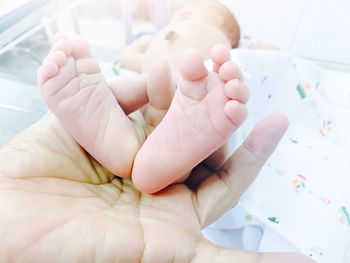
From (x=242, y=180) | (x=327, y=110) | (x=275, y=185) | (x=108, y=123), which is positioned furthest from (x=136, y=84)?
(x=327, y=110)

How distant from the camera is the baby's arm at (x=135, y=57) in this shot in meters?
0.91

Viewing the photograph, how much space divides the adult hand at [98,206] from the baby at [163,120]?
3 centimetres

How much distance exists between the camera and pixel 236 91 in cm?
42

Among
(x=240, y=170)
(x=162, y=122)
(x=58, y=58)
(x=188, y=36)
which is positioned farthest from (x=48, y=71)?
(x=188, y=36)

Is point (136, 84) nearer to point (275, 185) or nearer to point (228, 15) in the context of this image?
point (275, 185)

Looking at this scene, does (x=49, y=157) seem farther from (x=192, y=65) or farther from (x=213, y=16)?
(x=213, y=16)

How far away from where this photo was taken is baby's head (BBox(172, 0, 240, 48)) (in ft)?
3.06

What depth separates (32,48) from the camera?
66 cm

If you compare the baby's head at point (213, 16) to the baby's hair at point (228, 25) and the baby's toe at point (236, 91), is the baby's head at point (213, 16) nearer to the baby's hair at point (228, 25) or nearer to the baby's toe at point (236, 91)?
the baby's hair at point (228, 25)

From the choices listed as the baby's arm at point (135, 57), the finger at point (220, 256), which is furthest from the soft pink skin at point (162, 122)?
the baby's arm at point (135, 57)

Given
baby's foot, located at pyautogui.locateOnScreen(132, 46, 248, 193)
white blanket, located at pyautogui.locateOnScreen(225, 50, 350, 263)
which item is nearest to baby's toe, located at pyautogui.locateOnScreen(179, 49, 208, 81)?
baby's foot, located at pyautogui.locateOnScreen(132, 46, 248, 193)

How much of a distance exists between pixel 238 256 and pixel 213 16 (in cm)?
73

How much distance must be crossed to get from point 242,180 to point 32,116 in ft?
1.40

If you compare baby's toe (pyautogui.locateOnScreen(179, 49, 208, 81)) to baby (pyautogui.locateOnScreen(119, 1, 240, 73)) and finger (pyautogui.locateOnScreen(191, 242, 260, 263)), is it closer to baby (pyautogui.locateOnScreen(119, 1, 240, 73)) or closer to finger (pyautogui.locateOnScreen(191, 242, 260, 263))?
finger (pyautogui.locateOnScreen(191, 242, 260, 263))
